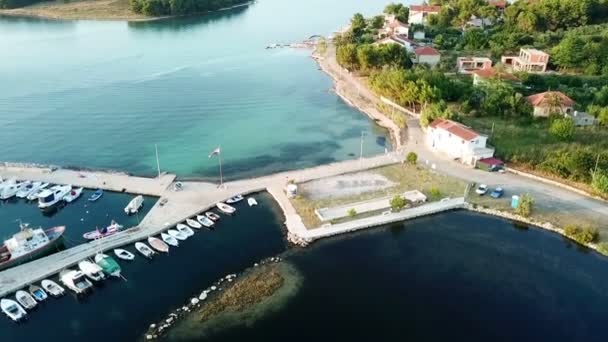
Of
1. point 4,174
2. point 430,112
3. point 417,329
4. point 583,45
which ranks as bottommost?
point 417,329

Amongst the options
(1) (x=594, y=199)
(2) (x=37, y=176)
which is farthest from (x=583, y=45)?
(2) (x=37, y=176)

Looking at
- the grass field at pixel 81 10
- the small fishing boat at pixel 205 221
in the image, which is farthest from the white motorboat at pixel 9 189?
the grass field at pixel 81 10

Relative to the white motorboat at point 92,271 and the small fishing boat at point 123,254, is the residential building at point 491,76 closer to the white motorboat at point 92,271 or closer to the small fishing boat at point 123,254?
the small fishing boat at point 123,254

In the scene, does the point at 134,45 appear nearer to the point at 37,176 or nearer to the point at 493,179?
the point at 37,176

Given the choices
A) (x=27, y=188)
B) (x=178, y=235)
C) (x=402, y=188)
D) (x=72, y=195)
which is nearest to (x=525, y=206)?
(x=402, y=188)

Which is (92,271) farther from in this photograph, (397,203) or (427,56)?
(427,56)
